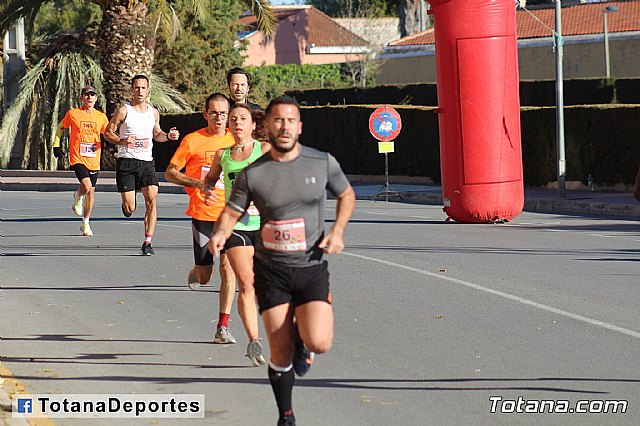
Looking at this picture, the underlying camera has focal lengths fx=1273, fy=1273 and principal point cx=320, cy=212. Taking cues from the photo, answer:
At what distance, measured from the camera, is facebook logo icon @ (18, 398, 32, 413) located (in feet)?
22.9

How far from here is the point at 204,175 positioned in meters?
9.72

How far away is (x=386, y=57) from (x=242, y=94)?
5583 cm

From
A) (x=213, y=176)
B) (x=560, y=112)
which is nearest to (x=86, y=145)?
(x=213, y=176)

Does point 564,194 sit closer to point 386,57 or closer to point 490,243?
point 490,243

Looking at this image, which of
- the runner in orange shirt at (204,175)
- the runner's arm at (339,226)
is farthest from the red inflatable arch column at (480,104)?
the runner's arm at (339,226)

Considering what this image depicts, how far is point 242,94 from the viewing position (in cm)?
995

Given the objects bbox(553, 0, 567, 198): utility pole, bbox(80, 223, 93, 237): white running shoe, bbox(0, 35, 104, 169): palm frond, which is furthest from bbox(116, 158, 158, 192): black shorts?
bbox(0, 35, 104, 169): palm frond

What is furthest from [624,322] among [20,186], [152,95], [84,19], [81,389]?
[84,19]

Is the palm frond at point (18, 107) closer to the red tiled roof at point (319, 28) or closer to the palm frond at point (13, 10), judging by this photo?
the palm frond at point (13, 10)

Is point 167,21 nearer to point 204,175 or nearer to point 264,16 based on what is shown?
point 264,16

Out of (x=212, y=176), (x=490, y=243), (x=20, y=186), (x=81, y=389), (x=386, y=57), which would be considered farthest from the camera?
(x=386, y=57)

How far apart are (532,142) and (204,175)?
740 inches

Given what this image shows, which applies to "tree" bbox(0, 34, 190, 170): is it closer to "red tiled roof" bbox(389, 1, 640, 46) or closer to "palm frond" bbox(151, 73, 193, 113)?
"palm frond" bbox(151, 73, 193, 113)

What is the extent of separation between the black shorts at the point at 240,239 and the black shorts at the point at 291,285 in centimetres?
173
